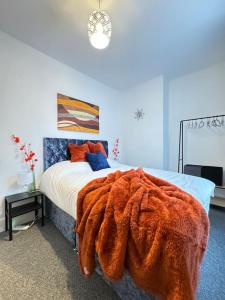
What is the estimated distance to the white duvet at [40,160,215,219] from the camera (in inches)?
60.0

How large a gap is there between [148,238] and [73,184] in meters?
1.04

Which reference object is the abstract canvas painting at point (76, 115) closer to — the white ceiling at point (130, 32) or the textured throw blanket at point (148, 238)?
the white ceiling at point (130, 32)

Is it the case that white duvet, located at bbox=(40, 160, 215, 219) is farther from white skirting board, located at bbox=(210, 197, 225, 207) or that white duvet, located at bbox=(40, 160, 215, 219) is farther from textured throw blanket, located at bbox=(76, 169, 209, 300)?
white skirting board, located at bbox=(210, 197, 225, 207)

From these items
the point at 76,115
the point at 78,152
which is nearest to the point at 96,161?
the point at 78,152

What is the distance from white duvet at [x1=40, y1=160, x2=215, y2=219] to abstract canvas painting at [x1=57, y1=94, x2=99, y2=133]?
880mm

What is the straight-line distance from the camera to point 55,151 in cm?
265

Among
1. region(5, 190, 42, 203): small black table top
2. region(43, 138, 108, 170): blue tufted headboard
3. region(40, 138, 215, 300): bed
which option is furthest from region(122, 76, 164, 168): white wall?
region(5, 190, 42, 203): small black table top

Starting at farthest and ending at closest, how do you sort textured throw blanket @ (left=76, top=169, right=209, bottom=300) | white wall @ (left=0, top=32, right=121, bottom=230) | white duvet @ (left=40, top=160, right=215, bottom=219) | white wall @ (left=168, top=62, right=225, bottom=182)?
white wall @ (left=168, top=62, right=225, bottom=182) → white wall @ (left=0, top=32, right=121, bottom=230) → white duvet @ (left=40, top=160, right=215, bottom=219) → textured throw blanket @ (left=76, top=169, right=209, bottom=300)

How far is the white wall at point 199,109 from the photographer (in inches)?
118

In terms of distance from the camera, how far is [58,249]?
1.74 metres

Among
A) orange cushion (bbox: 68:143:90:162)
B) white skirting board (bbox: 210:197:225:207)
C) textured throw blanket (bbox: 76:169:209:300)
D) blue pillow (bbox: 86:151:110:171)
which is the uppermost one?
orange cushion (bbox: 68:143:90:162)

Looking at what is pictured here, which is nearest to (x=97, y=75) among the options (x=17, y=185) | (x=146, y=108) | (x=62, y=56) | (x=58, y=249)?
(x=62, y=56)

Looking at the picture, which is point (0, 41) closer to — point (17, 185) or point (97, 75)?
point (97, 75)

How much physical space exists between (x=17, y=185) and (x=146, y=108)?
10.2 ft
